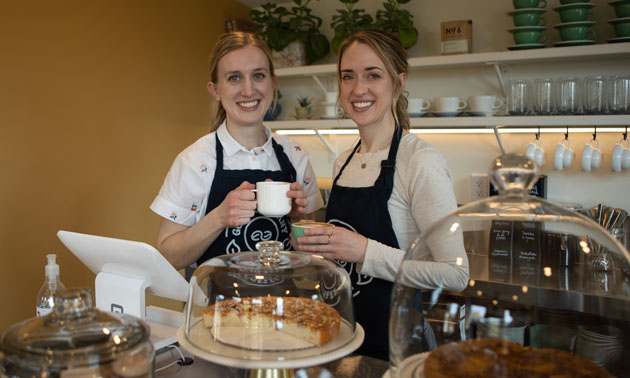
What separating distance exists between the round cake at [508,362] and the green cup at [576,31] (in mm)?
2345

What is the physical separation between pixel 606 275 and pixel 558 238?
88 millimetres

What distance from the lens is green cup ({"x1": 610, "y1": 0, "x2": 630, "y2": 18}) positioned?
2623 millimetres

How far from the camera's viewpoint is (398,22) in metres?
3.23

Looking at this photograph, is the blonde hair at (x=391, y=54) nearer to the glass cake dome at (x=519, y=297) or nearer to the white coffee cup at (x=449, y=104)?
the glass cake dome at (x=519, y=297)

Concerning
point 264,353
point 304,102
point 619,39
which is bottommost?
point 264,353

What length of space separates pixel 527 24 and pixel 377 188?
1.67 metres

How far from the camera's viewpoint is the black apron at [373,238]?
160cm

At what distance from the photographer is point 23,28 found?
2.59m

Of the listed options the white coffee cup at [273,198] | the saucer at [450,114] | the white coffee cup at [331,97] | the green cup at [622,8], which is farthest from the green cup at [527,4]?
the white coffee cup at [273,198]

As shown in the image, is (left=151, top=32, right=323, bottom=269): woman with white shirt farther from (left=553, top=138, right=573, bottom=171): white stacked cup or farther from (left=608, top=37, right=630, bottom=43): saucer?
(left=608, top=37, right=630, bottom=43): saucer

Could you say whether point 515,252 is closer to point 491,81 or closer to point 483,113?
point 483,113

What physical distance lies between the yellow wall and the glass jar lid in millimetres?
2007

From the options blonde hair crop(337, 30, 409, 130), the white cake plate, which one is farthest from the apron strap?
the white cake plate

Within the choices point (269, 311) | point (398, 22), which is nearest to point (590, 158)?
point (398, 22)
